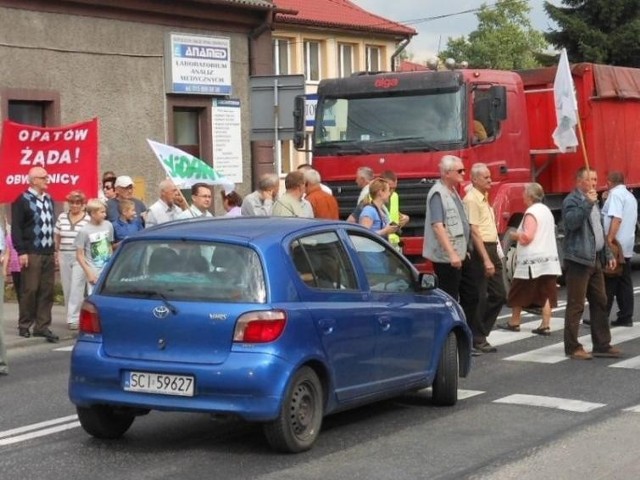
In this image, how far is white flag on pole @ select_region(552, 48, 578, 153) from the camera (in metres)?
17.0

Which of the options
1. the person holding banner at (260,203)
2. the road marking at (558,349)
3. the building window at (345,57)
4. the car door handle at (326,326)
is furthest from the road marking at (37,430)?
the building window at (345,57)

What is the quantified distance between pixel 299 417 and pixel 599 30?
40.3m

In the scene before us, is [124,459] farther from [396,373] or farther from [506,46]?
[506,46]

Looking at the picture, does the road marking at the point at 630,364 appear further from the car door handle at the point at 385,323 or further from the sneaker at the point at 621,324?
→ the car door handle at the point at 385,323

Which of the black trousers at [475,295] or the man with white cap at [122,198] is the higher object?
the man with white cap at [122,198]

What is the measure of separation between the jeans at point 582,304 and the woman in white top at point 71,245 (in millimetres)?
6013

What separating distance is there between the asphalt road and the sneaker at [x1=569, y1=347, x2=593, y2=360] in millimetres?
1015

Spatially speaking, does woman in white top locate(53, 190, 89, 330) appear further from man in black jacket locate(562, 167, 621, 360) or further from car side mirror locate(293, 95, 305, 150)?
man in black jacket locate(562, 167, 621, 360)

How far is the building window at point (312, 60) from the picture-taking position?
42.2 meters

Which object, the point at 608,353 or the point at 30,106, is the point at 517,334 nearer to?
the point at 608,353

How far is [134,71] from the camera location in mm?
23969

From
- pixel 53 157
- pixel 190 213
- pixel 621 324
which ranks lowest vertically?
pixel 621 324

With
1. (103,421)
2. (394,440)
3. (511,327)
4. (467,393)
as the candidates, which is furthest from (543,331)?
(103,421)

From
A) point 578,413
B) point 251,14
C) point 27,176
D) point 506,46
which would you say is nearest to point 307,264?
point 578,413
